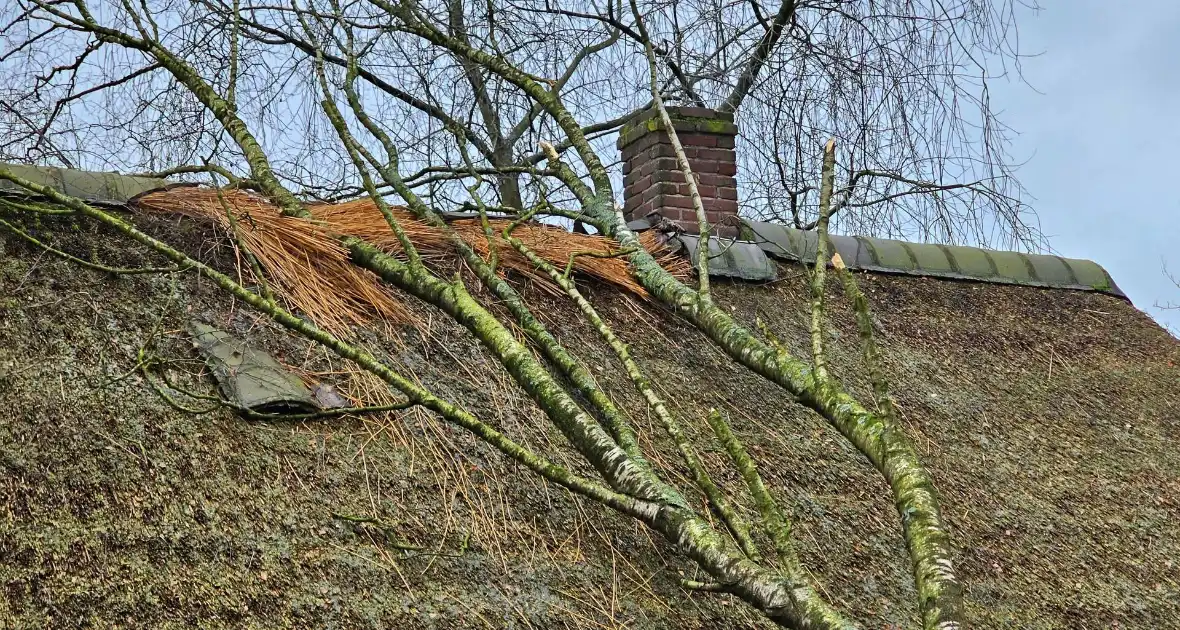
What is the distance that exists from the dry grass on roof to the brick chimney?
79 cm

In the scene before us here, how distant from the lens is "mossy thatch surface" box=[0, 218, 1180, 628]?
9.05 ft

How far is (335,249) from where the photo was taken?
4.47 meters

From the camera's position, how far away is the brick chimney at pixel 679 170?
593cm

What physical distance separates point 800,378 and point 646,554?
2.16 feet

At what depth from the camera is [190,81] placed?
16.2ft

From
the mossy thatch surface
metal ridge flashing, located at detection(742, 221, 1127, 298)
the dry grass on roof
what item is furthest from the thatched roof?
metal ridge flashing, located at detection(742, 221, 1127, 298)

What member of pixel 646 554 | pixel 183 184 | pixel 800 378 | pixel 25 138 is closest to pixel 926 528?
pixel 800 378

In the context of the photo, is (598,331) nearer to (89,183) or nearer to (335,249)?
(335,249)

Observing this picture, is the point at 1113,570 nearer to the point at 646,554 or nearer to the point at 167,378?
the point at 646,554

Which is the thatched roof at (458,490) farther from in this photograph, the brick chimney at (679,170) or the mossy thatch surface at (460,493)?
the brick chimney at (679,170)

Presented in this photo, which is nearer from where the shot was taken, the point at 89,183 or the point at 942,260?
the point at 89,183

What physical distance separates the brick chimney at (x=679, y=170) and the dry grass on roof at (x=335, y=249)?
794 millimetres

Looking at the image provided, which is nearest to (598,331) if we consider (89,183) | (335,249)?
(335,249)

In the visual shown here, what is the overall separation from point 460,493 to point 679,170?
2948mm
